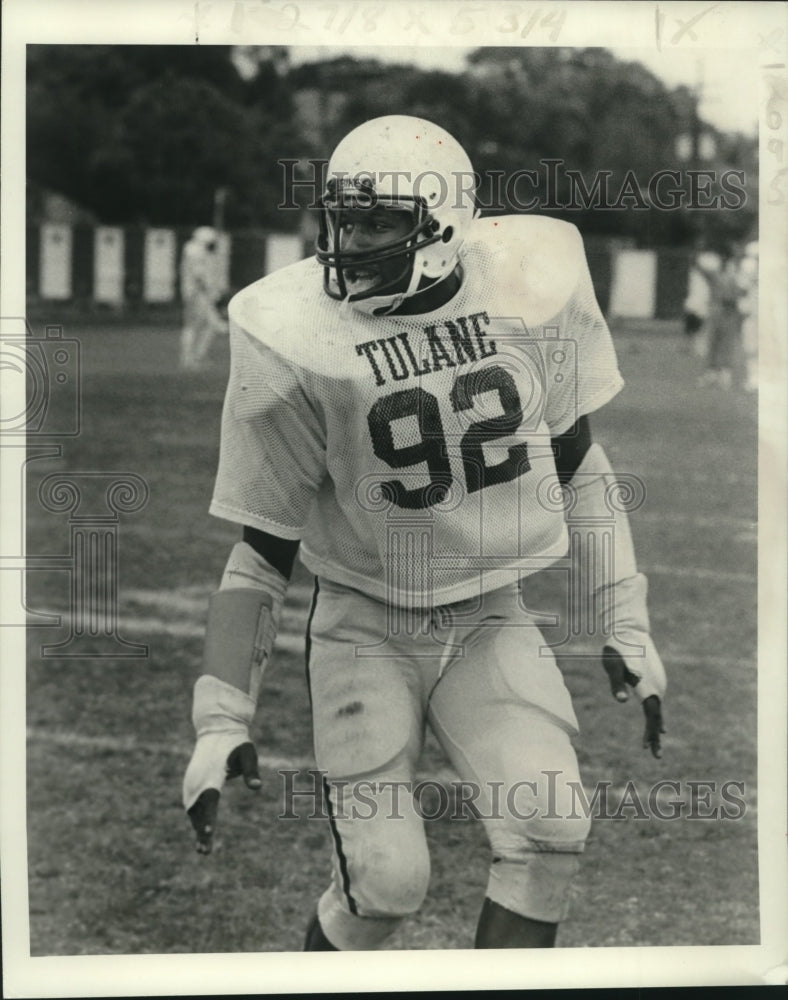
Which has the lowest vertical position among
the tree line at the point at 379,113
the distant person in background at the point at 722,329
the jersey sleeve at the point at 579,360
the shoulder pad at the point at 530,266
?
the distant person in background at the point at 722,329

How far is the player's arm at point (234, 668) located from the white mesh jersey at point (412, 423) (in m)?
0.07

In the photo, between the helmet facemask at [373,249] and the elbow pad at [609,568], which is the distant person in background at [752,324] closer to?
the elbow pad at [609,568]

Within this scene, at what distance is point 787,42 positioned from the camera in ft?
9.69

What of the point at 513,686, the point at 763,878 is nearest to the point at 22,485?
the point at 513,686

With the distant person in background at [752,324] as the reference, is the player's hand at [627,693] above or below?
below

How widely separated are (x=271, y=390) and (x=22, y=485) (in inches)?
Answer: 23.8

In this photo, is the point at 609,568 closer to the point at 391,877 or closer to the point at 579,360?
the point at 579,360

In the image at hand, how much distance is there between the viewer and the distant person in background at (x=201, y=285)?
3.53m

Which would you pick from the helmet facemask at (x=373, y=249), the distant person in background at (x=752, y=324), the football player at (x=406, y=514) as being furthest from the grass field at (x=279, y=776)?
the helmet facemask at (x=373, y=249)

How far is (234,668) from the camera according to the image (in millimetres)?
2699

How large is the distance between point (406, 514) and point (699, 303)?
108 inches

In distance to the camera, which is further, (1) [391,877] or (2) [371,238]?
(2) [371,238]

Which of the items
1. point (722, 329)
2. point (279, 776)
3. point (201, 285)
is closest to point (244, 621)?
point (279, 776)

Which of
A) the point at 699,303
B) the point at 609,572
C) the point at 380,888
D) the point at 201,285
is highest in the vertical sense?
the point at 201,285
